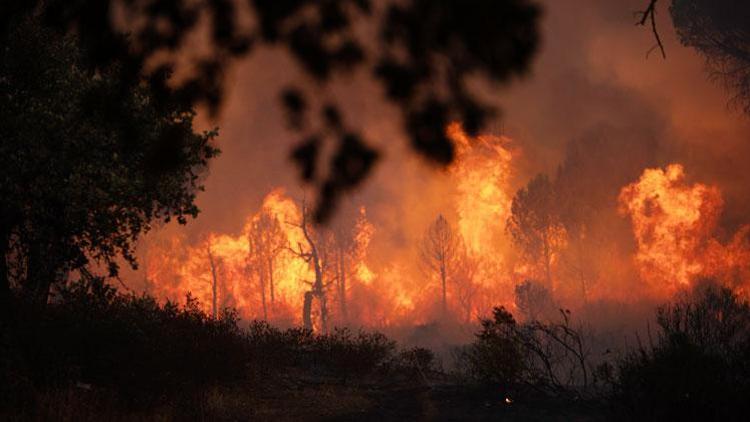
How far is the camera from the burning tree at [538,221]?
2117 inches

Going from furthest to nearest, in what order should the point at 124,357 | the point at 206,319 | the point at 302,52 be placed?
1. the point at 206,319
2. the point at 124,357
3. the point at 302,52

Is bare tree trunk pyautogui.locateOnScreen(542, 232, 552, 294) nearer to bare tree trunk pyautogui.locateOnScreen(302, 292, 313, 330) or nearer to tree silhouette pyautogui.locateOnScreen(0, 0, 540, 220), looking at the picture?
bare tree trunk pyautogui.locateOnScreen(302, 292, 313, 330)

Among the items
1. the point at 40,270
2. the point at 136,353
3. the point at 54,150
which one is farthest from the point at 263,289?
the point at 136,353

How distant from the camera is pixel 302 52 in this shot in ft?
6.12

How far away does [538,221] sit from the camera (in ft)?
177

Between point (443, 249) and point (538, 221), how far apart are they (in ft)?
33.3

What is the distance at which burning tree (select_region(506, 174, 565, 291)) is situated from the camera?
53.8 metres

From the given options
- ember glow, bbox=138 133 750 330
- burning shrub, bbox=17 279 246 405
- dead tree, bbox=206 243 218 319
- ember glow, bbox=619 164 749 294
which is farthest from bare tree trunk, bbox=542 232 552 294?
burning shrub, bbox=17 279 246 405

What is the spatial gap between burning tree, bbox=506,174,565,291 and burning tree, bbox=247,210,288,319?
2581 centimetres

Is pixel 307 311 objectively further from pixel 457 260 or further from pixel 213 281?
pixel 213 281

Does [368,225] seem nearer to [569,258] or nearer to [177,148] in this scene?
[569,258]

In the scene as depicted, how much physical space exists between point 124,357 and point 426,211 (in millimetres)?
67619

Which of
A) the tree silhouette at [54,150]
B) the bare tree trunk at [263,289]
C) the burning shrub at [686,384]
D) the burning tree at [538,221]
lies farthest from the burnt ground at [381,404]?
the bare tree trunk at [263,289]

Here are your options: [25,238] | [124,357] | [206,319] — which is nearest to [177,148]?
[124,357]
